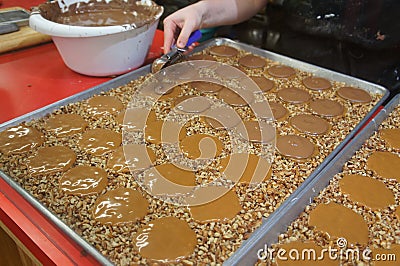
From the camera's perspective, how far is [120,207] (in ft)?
3.97

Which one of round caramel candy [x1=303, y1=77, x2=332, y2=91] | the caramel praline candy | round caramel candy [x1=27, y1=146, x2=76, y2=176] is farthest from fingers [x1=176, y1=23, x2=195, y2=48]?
round caramel candy [x1=27, y1=146, x2=76, y2=176]

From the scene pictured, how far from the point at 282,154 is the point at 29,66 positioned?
4.30 ft

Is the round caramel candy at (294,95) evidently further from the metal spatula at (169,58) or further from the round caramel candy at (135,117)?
the round caramel candy at (135,117)

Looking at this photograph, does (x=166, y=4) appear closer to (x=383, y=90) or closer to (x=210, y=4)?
(x=210, y=4)

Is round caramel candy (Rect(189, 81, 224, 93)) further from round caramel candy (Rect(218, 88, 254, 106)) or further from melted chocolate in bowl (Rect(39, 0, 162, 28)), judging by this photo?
melted chocolate in bowl (Rect(39, 0, 162, 28))

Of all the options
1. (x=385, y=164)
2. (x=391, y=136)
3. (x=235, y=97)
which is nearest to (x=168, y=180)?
(x=235, y=97)

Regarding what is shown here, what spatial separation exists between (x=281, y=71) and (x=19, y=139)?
47.4 inches

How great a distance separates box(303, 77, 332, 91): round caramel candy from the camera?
6.03 feet

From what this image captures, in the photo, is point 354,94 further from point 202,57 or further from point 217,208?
point 217,208

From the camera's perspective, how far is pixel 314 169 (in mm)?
1363

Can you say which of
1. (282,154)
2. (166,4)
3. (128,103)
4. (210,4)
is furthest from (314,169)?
(166,4)

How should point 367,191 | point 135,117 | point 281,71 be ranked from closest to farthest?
point 367,191, point 135,117, point 281,71

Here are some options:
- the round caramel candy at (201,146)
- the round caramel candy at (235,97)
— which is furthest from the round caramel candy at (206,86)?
the round caramel candy at (201,146)

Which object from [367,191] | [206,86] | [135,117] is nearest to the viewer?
[367,191]
